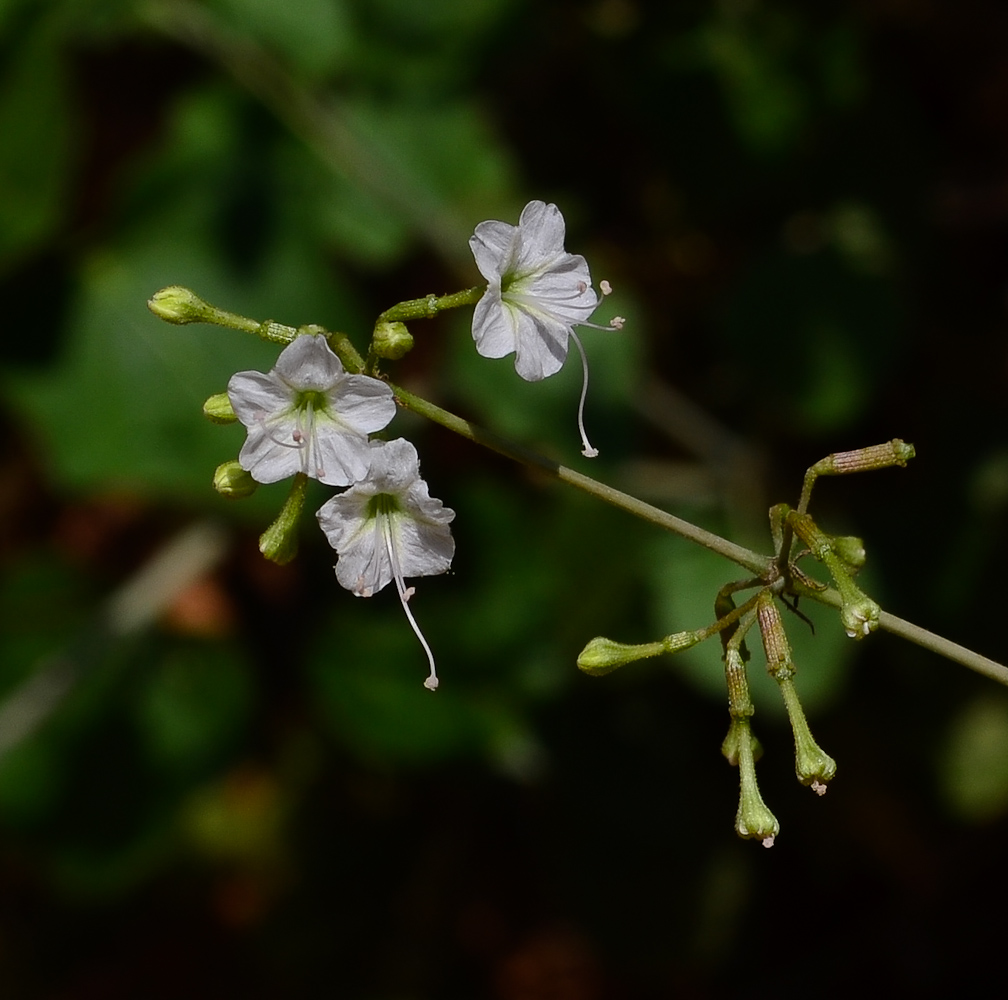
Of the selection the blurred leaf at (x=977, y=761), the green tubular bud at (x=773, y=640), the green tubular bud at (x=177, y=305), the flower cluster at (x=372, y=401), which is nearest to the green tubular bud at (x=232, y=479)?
the flower cluster at (x=372, y=401)

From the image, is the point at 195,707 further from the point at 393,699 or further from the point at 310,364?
the point at 310,364

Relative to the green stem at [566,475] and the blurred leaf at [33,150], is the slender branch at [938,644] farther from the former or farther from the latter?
the blurred leaf at [33,150]

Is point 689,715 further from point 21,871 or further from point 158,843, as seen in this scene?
point 21,871

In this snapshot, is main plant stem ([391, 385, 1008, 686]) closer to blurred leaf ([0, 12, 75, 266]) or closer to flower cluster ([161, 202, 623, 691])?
flower cluster ([161, 202, 623, 691])

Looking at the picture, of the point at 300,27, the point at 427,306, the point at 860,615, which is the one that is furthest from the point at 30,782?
the point at 860,615

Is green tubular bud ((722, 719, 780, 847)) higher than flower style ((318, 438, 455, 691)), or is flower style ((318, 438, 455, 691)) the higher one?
flower style ((318, 438, 455, 691))

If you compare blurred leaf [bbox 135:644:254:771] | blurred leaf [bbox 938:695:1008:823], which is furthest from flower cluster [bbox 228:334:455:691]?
blurred leaf [bbox 938:695:1008:823]
